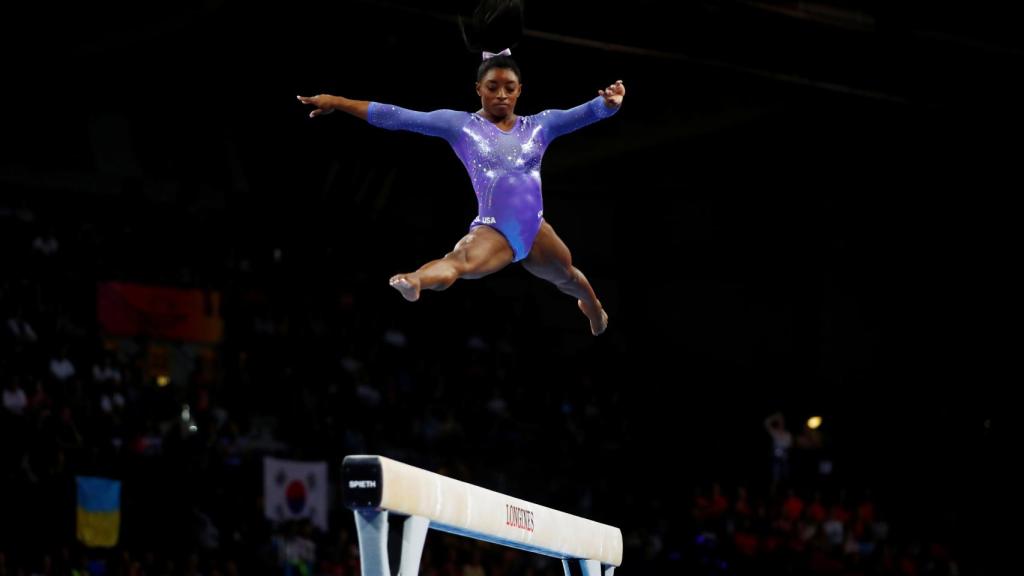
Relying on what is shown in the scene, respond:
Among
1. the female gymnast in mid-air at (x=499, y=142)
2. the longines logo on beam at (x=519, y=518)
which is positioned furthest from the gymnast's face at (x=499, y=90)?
the longines logo on beam at (x=519, y=518)

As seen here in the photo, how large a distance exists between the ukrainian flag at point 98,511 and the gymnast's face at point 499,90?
19.6 feet

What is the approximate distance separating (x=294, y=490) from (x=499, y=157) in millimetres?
6784

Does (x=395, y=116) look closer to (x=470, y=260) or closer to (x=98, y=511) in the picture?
(x=470, y=260)

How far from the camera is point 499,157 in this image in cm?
571

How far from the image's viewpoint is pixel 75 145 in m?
17.2

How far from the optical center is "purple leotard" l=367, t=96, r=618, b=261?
18.6 feet

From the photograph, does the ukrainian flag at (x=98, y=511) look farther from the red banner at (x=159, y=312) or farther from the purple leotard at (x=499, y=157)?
the purple leotard at (x=499, y=157)

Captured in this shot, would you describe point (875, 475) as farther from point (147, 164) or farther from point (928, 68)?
point (147, 164)

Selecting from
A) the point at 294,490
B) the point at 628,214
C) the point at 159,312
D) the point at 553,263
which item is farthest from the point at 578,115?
the point at 628,214

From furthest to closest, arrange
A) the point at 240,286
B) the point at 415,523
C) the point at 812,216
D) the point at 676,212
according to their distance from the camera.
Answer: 1. the point at 676,212
2. the point at 812,216
3. the point at 240,286
4. the point at 415,523

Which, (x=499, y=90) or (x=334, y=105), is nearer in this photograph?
(x=334, y=105)

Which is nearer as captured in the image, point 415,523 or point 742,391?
point 415,523

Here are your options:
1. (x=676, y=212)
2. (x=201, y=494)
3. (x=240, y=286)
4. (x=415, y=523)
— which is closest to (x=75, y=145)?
(x=240, y=286)

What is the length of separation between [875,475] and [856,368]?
317cm
